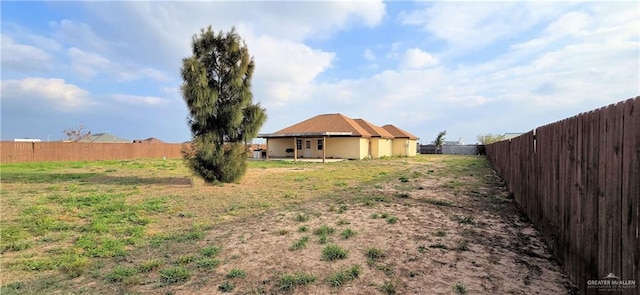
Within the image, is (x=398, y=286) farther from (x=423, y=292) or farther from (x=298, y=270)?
(x=298, y=270)

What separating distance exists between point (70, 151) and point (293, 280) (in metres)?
29.0

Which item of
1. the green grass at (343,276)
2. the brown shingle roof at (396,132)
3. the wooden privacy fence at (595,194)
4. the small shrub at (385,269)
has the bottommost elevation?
the green grass at (343,276)

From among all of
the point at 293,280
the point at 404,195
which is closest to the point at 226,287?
the point at 293,280

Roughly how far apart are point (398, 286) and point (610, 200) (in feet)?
6.12

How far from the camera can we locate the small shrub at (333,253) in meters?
3.86

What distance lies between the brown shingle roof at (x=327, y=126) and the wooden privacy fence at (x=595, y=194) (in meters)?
22.1

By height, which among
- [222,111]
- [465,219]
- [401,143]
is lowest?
[465,219]

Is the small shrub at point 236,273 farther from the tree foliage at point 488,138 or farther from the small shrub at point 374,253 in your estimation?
the tree foliage at point 488,138

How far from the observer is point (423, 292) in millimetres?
2939

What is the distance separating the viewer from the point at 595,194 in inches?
105

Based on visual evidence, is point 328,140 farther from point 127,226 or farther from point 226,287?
point 226,287

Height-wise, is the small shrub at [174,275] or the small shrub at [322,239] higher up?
the small shrub at [322,239]

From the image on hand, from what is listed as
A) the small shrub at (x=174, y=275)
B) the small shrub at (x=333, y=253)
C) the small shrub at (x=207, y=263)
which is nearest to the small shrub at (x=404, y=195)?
the small shrub at (x=333, y=253)

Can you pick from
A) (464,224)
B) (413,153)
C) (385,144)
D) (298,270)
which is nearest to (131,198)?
(298,270)
